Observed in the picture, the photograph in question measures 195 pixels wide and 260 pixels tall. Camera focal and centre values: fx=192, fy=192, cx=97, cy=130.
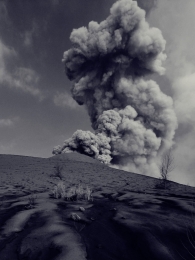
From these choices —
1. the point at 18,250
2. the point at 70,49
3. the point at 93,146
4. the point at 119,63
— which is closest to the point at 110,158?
the point at 93,146

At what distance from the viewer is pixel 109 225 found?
2.79m

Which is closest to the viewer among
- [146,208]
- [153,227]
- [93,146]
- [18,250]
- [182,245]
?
[18,250]

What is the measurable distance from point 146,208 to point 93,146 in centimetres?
2287

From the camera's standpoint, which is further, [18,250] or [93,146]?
[93,146]

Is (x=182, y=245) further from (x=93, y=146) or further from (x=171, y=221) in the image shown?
(x=93, y=146)

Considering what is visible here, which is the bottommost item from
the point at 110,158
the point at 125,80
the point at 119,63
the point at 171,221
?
the point at 171,221

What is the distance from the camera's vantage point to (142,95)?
2948 cm

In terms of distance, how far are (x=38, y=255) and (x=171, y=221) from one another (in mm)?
1927

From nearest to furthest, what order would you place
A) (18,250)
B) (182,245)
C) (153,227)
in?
(18,250) → (182,245) → (153,227)

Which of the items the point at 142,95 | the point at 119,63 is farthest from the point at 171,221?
the point at 119,63

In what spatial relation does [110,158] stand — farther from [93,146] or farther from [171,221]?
[171,221]

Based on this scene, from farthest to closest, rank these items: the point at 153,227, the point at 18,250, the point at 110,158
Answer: the point at 110,158 → the point at 153,227 → the point at 18,250

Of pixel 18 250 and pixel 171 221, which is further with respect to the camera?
pixel 171 221

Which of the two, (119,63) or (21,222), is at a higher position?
(119,63)
